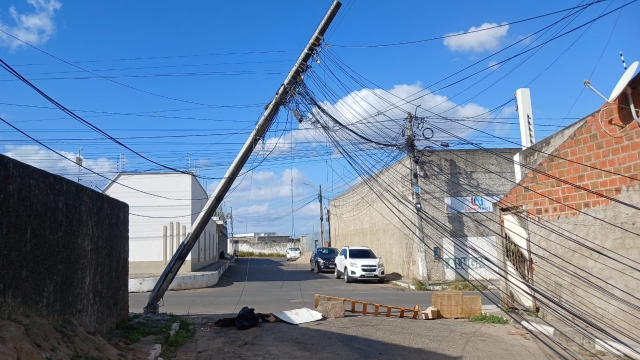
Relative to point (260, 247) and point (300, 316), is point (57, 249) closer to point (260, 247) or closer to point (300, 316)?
point (300, 316)

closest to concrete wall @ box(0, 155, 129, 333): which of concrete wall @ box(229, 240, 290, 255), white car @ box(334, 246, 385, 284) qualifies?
white car @ box(334, 246, 385, 284)

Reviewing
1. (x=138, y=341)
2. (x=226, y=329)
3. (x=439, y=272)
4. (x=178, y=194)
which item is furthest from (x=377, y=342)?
(x=178, y=194)

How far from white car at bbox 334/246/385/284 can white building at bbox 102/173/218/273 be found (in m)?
8.14

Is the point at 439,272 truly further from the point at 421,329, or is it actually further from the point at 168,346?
the point at 168,346

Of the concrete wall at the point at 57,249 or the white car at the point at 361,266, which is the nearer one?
the concrete wall at the point at 57,249

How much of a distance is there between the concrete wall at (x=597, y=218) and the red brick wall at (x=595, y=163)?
2 cm

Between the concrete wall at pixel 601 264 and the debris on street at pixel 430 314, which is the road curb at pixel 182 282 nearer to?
the debris on street at pixel 430 314

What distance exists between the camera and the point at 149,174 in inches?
1105

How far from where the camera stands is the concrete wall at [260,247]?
8094cm

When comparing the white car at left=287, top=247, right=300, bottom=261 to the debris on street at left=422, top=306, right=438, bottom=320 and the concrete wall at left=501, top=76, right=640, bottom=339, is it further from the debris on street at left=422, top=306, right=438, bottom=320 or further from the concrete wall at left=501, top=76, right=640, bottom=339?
the concrete wall at left=501, top=76, right=640, bottom=339

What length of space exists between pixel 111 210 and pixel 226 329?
3.55 metres

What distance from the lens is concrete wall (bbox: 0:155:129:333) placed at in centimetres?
613

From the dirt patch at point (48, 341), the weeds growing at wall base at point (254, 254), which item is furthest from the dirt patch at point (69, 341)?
the weeds growing at wall base at point (254, 254)

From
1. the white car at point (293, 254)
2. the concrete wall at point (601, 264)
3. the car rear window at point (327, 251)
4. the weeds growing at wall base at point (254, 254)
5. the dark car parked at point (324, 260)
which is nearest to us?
the concrete wall at point (601, 264)
